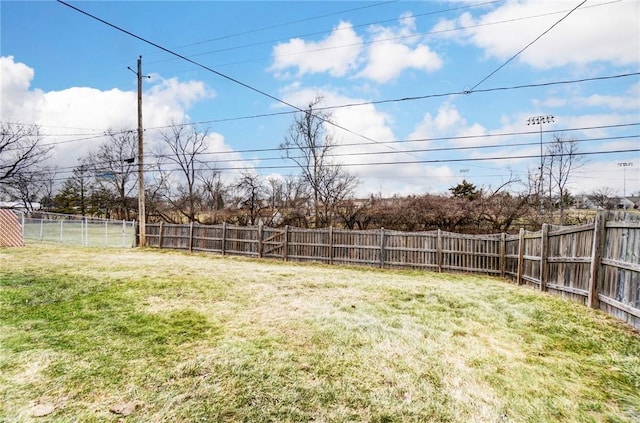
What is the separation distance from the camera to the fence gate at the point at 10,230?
15.2m

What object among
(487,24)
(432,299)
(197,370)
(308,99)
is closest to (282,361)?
(197,370)

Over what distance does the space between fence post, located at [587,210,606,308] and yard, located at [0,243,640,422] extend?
299mm

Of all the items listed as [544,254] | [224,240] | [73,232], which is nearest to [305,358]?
[544,254]

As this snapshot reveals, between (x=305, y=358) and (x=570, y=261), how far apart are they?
17.9ft

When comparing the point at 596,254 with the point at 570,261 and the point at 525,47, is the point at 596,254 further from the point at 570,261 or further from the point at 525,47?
the point at 525,47

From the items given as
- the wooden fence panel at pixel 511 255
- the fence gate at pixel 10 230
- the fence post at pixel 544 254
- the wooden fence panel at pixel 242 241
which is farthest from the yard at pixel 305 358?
the fence gate at pixel 10 230

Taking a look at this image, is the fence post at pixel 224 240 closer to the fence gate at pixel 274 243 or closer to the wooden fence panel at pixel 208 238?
the wooden fence panel at pixel 208 238

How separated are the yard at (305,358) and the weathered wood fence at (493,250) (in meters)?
0.53

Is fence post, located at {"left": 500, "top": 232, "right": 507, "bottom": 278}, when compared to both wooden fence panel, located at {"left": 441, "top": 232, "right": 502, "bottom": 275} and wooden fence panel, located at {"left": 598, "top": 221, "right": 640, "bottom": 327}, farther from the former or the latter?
wooden fence panel, located at {"left": 598, "top": 221, "right": 640, "bottom": 327}

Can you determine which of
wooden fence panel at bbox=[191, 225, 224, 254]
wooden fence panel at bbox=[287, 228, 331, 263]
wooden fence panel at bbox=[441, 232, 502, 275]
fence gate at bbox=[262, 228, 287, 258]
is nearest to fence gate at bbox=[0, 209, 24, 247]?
wooden fence panel at bbox=[191, 225, 224, 254]

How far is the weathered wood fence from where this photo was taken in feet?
15.4

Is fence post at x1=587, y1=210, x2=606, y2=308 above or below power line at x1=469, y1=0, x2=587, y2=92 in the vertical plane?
below

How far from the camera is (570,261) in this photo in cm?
607

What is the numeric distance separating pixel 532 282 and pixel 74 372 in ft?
29.2
